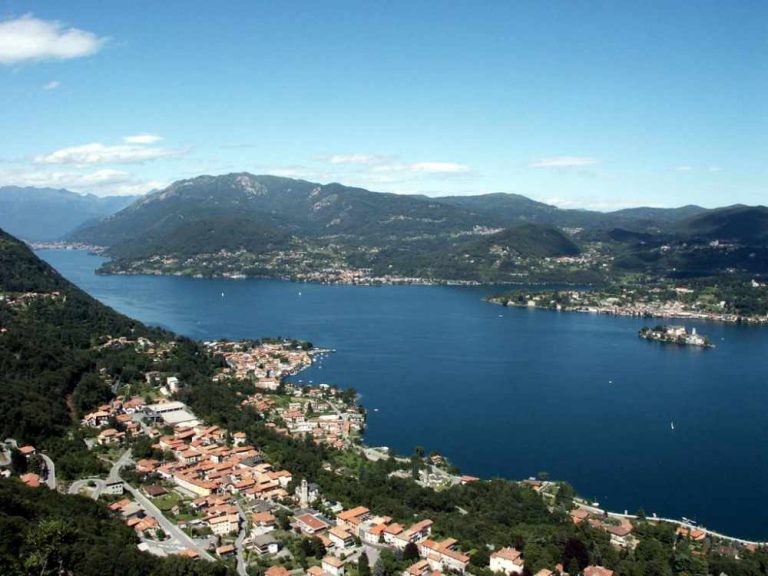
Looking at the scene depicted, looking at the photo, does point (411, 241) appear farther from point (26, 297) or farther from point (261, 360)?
point (26, 297)

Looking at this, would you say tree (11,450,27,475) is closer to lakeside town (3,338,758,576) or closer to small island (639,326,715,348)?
lakeside town (3,338,758,576)

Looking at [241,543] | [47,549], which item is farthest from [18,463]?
[47,549]

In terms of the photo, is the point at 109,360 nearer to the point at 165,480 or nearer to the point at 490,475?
the point at 165,480

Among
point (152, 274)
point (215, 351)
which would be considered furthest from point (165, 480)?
point (152, 274)

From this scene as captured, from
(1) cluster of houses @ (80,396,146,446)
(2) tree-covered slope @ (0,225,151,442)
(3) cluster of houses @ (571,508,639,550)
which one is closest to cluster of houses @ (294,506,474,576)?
(3) cluster of houses @ (571,508,639,550)

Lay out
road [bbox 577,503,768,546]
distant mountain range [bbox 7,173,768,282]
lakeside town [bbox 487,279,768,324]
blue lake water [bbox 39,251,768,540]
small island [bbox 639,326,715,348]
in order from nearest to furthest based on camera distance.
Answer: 1. road [bbox 577,503,768,546]
2. blue lake water [bbox 39,251,768,540]
3. small island [bbox 639,326,715,348]
4. lakeside town [bbox 487,279,768,324]
5. distant mountain range [bbox 7,173,768,282]


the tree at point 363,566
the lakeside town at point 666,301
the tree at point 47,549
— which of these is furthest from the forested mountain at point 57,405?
the lakeside town at point 666,301

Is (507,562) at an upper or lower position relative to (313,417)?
lower
